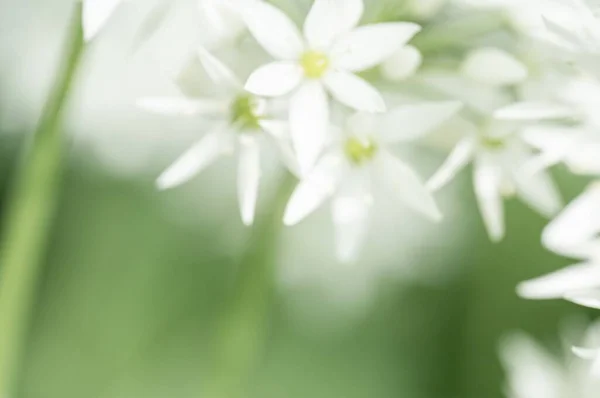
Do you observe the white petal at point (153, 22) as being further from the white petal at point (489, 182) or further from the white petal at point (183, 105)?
the white petal at point (489, 182)

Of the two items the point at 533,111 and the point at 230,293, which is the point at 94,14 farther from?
the point at 230,293

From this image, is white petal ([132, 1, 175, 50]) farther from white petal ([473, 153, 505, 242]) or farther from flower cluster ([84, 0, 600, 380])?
white petal ([473, 153, 505, 242])

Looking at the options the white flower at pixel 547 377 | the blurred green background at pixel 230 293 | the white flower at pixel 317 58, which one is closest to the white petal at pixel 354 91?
the white flower at pixel 317 58

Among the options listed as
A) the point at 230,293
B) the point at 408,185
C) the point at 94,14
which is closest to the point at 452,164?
the point at 408,185

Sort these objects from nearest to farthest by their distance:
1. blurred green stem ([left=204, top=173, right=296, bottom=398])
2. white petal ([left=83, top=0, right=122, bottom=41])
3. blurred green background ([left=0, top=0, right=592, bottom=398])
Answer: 1. white petal ([left=83, top=0, right=122, bottom=41])
2. blurred green stem ([left=204, top=173, right=296, bottom=398])
3. blurred green background ([left=0, top=0, right=592, bottom=398])

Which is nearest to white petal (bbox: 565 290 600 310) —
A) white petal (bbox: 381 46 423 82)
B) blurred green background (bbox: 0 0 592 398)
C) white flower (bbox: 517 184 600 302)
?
white flower (bbox: 517 184 600 302)

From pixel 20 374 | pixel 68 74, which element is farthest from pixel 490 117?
pixel 20 374

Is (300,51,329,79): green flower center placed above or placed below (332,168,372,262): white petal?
above
